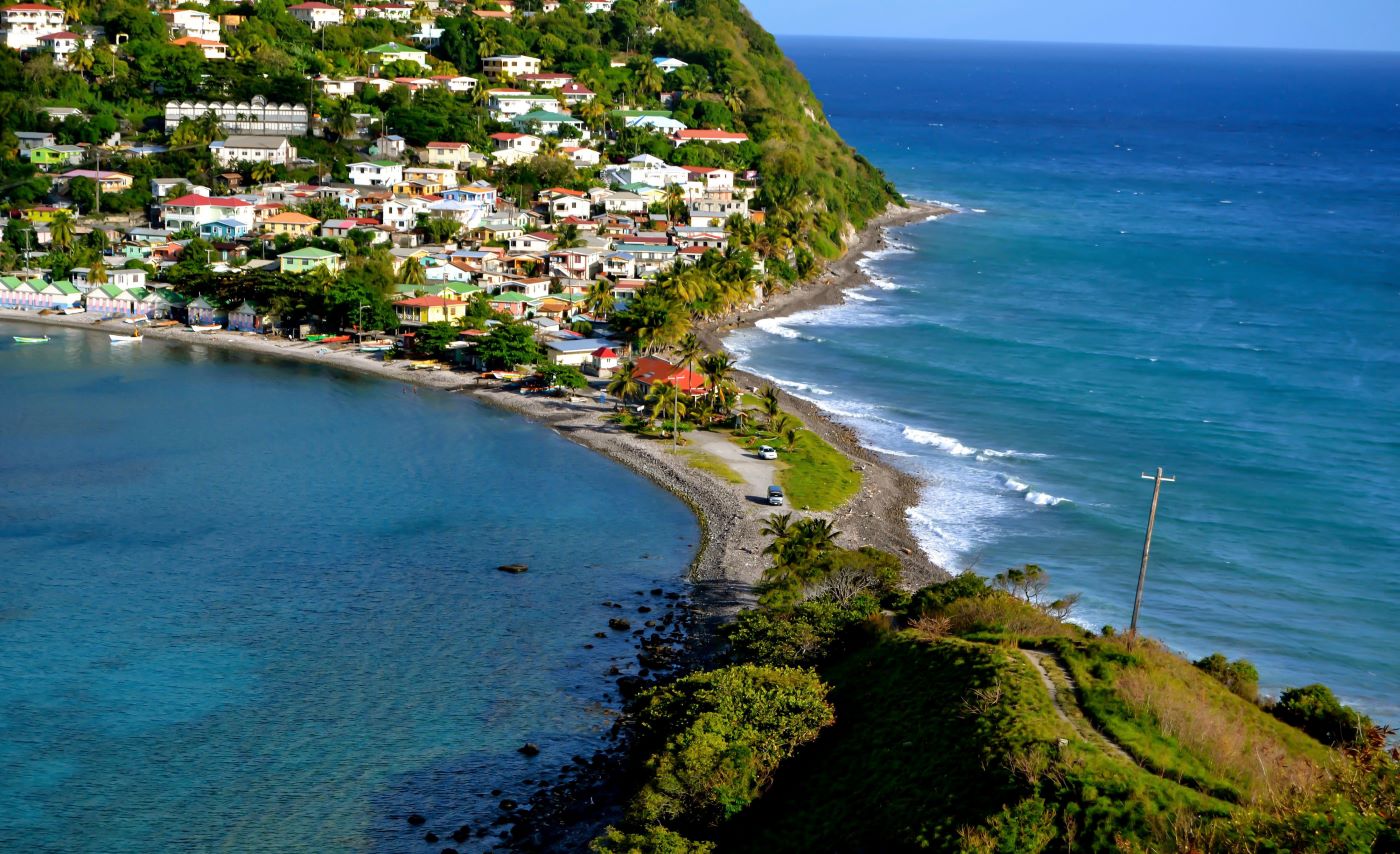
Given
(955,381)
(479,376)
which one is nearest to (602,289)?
(479,376)

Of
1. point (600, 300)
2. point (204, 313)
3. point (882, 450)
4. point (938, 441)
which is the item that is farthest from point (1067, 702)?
point (204, 313)

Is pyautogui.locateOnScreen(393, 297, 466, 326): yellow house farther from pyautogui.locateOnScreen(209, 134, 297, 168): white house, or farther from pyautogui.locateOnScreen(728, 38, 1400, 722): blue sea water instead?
pyautogui.locateOnScreen(209, 134, 297, 168): white house

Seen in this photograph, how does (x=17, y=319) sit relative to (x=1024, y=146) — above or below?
below

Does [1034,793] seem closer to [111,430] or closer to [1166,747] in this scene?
[1166,747]

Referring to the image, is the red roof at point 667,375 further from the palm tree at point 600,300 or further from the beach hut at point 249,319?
the beach hut at point 249,319

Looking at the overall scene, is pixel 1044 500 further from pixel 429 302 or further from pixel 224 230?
A: pixel 224 230
